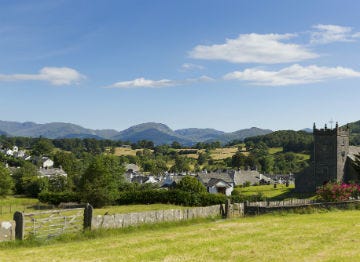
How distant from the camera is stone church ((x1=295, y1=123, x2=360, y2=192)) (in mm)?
87938

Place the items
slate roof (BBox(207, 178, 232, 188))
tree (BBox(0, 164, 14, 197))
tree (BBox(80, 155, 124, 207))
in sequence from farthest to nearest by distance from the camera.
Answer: slate roof (BBox(207, 178, 232, 188)) < tree (BBox(0, 164, 14, 197)) < tree (BBox(80, 155, 124, 207))

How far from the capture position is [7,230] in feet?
78.9

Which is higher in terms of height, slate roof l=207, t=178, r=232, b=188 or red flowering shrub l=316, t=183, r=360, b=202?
red flowering shrub l=316, t=183, r=360, b=202

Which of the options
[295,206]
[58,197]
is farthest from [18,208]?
[295,206]

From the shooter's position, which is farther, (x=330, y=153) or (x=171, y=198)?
(x=330, y=153)

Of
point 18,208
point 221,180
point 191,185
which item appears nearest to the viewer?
point 18,208

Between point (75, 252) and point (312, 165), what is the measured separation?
255ft

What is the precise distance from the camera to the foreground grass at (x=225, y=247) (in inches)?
698

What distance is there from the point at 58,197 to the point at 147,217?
A: 2020 inches

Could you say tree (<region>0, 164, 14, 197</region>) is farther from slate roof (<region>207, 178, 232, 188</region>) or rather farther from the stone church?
the stone church

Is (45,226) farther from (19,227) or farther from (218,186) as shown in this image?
(218,186)

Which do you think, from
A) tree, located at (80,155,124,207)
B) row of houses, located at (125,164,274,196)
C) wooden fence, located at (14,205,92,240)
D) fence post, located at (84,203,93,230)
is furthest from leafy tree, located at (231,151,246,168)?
fence post, located at (84,203,93,230)

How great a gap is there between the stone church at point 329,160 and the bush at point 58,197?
142 ft

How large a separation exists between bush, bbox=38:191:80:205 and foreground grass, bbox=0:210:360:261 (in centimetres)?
5325
